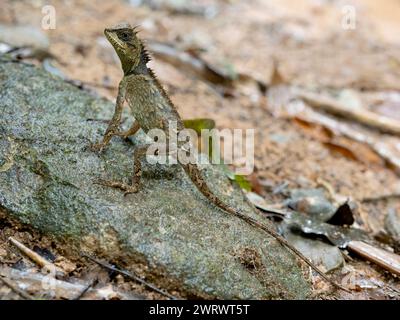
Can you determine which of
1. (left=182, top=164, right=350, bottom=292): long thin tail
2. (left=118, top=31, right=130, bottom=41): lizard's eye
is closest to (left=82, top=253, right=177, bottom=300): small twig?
(left=182, top=164, right=350, bottom=292): long thin tail

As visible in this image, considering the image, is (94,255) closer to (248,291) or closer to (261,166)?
(248,291)

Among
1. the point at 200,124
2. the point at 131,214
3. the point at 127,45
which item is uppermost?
the point at 127,45

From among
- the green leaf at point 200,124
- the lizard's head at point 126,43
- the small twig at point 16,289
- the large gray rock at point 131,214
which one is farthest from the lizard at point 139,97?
the small twig at point 16,289

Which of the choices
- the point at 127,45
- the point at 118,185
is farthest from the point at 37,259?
the point at 127,45

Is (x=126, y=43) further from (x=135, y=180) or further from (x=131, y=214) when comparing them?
(x=131, y=214)

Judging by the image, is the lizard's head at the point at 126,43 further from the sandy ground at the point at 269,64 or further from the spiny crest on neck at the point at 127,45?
the sandy ground at the point at 269,64
